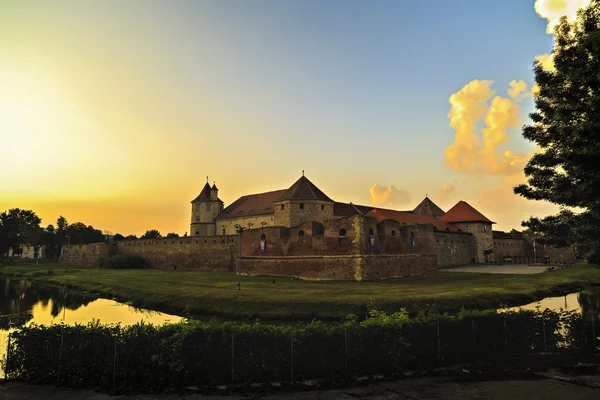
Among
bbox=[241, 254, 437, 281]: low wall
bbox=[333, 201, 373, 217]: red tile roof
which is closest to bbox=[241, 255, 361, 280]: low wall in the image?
bbox=[241, 254, 437, 281]: low wall

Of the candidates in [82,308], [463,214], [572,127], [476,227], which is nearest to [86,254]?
[82,308]

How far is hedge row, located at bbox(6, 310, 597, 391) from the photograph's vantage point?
1024 centimetres

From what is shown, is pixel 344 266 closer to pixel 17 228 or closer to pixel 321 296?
pixel 321 296

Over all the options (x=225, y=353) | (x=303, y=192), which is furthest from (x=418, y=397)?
(x=303, y=192)

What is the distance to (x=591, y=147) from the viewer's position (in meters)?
12.4

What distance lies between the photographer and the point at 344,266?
3706cm

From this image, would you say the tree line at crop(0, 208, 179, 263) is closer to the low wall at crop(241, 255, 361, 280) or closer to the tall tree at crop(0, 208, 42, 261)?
the tall tree at crop(0, 208, 42, 261)

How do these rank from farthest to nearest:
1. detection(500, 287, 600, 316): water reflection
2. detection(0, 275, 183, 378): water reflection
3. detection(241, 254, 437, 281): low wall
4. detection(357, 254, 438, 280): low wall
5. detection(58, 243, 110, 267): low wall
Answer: detection(58, 243, 110, 267): low wall, detection(357, 254, 438, 280): low wall, detection(241, 254, 437, 281): low wall, detection(500, 287, 600, 316): water reflection, detection(0, 275, 183, 378): water reflection

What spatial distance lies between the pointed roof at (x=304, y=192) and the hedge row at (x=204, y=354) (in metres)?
43.2

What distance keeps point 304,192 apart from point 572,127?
139ft

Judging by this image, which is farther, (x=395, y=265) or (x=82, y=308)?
(x=395, y=265)

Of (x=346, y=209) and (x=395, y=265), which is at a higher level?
(x=346, y=209)

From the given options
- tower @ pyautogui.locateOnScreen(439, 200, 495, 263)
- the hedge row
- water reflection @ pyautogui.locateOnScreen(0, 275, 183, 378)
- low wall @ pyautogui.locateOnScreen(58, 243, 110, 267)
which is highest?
tower @ pyautogui.locateOnScreen(439, 200, 495, 263)

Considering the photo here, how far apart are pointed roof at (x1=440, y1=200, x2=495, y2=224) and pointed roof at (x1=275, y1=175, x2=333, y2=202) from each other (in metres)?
22.1
